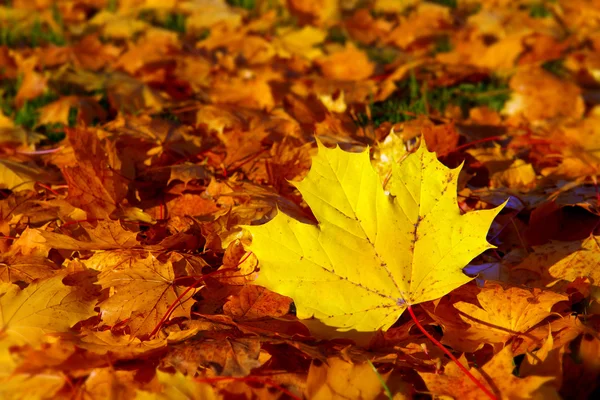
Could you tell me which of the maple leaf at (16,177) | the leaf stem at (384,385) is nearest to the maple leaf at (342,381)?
the leaf stem at (384,385)

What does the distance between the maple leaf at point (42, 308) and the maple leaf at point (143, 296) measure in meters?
0.05

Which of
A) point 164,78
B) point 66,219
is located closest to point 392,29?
point 164,78

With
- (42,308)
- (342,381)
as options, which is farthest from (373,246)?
(42,308)

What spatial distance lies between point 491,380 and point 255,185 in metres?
0.81

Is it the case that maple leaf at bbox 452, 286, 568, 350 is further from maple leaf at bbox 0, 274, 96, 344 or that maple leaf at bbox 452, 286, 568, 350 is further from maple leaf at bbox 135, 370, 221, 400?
maple leaf at bbox 0, 274, 96, 344

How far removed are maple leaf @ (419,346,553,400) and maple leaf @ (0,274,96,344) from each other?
69 cm

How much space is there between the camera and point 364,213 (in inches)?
52.0

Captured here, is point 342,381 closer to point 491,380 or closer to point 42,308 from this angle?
point 491,380

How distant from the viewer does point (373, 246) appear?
1318mm

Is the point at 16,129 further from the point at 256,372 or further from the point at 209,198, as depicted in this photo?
the point at 256,372

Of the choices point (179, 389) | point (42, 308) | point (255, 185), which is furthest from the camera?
point (255, 185)

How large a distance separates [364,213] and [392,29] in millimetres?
2196

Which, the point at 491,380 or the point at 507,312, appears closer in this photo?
the point at 491,380

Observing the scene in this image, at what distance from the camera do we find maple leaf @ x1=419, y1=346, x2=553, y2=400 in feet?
3.61
